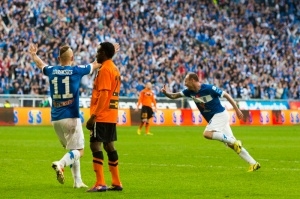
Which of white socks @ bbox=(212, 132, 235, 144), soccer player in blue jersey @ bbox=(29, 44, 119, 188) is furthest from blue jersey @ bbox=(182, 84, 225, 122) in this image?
soccer player in blue jersey @ bbox=(29, 44, 119, 188)

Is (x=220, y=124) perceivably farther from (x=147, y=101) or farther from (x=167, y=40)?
(x=167, y=40)

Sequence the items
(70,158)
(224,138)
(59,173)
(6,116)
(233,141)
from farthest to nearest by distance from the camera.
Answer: (6,116) < (224,138) < (233,141) < (70,158) < (59,173)

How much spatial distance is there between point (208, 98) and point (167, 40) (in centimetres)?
3507

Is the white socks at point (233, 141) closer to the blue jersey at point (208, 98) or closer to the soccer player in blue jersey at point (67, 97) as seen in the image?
the blue jersey at point (208, 98)

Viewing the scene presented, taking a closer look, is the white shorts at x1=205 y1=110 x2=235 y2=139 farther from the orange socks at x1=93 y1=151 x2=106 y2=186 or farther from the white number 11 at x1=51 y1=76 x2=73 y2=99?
the white number 11 at x1=51 y1=76 x2=73 y2=99

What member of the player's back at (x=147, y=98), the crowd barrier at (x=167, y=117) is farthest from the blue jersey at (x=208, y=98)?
the crowd barrier at (x=167, y=117)

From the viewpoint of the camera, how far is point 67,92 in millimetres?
13016

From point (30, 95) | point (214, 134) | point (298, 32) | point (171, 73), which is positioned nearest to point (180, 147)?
point (214, 134)

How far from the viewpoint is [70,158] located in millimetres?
12727

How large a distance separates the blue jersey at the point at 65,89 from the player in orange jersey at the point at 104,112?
0.31 meters

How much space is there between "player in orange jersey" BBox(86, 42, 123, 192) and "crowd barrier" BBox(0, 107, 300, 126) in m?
28.2

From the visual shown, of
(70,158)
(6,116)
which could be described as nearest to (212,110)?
(70,158)

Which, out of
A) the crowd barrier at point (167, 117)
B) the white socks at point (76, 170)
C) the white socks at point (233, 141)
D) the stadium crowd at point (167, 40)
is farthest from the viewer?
the stadium crowd at point (167, 40)

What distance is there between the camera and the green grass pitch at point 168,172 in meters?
12.8
